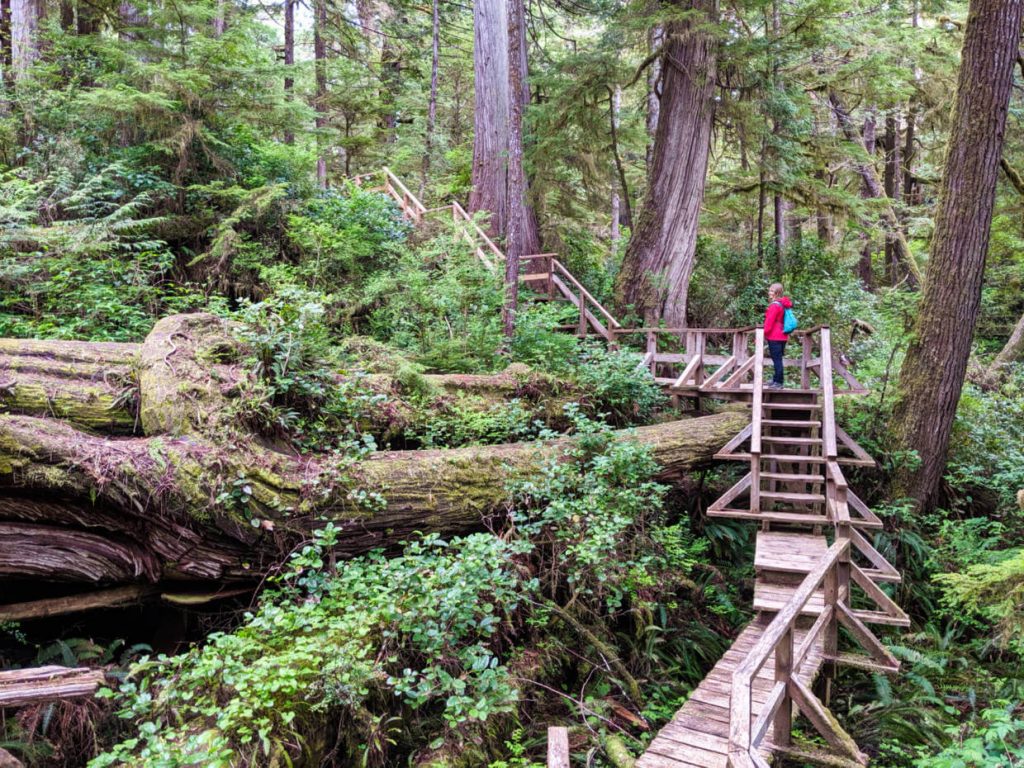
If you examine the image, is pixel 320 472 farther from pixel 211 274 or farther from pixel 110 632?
pixel 211 274

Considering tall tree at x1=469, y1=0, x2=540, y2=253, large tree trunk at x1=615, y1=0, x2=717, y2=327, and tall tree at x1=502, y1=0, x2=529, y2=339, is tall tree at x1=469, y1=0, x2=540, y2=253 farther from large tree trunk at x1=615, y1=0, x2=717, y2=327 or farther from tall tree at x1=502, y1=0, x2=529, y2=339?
tall tree at x1=502, y1=0, x2=529, y2=339

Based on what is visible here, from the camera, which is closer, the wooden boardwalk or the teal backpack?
the wooden boardwalk

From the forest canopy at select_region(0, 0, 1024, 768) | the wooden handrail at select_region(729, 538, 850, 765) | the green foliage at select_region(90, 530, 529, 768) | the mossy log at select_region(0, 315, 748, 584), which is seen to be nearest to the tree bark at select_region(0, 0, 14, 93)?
the forest canopy at select_region(0, 0, 1024, 768)

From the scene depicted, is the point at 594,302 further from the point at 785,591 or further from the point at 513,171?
the point at 785,591

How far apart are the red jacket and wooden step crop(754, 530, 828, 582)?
3362mm

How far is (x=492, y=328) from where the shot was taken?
980 cm

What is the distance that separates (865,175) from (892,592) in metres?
13.4

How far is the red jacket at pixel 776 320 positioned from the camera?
30.9 feet

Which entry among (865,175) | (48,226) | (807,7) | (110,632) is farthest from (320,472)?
(865,175)

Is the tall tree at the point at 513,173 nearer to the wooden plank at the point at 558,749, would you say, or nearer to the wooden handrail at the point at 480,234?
the wooden handrail at the point at 480,234

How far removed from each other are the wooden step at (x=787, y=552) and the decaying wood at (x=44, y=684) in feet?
18.2

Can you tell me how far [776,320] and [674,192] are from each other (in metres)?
4.90

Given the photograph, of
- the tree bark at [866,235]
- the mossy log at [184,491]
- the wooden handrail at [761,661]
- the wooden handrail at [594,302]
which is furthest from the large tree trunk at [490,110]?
the wooden handrail at [761,661]

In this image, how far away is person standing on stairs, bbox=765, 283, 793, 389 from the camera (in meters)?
9.44
